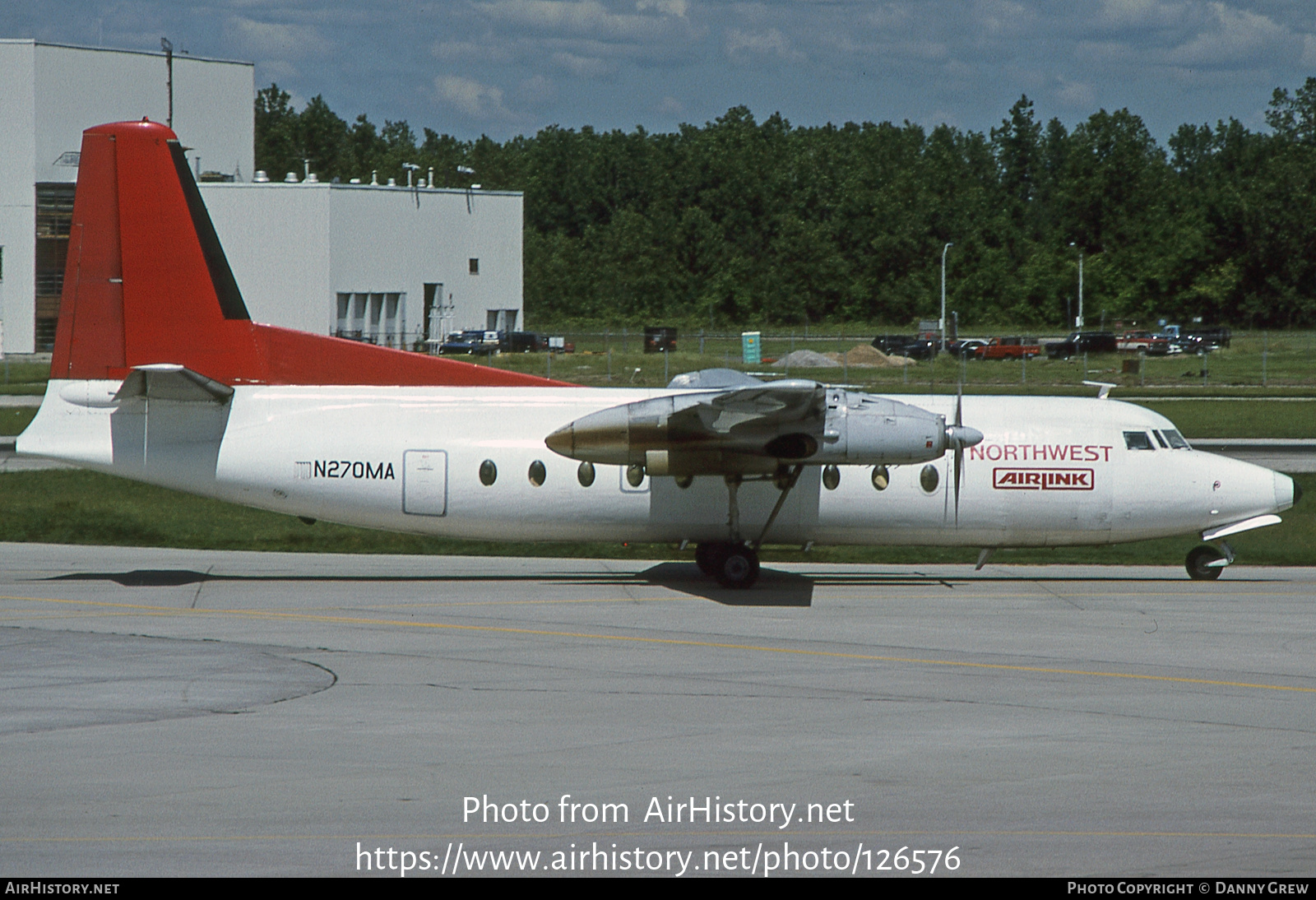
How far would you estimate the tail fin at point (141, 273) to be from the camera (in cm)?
1902

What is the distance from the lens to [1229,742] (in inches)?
463

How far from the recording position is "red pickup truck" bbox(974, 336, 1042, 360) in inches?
3004

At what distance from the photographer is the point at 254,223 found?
70.9m

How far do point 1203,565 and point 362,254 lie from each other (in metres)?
58.5

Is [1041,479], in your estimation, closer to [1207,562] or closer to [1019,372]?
[1207,562]

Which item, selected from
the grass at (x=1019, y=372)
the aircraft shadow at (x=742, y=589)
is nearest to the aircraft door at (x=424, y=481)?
the aircraft shadow at (x=742, y=589)

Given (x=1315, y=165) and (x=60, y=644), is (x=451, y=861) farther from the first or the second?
(x=1315, y=165)

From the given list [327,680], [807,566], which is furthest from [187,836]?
[807,566]

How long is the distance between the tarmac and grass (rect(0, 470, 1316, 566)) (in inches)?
150

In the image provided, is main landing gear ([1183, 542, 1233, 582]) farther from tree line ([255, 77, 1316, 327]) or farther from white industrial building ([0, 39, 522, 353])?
tree line ([255, 77, 1316, 327])

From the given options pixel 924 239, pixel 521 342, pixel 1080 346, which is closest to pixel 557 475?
pixel 521 342

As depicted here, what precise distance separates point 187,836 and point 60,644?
741 cm

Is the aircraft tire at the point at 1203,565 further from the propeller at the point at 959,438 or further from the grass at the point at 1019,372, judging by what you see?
the grass at the point at 1019,372

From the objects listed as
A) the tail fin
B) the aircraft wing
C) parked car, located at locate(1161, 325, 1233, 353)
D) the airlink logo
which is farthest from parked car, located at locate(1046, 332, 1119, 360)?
the tail fin
